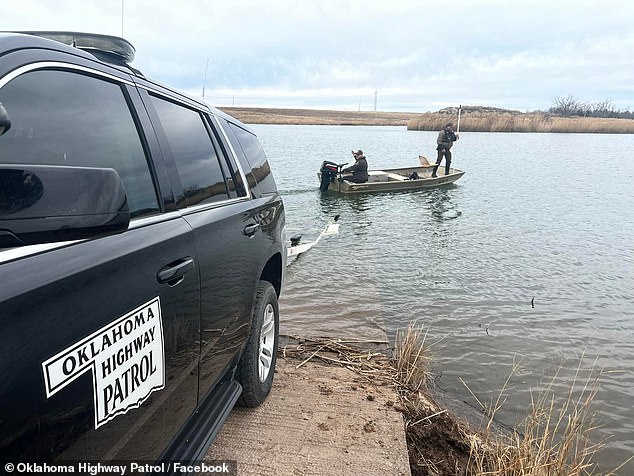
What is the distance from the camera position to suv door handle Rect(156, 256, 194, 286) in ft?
5.87

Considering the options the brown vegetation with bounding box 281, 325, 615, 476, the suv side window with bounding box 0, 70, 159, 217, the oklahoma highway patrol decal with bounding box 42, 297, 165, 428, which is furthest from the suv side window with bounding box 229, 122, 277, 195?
the oklahoma highway patrol decal with bounding box 42, 297, 165, 428

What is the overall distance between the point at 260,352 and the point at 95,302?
2050 mm

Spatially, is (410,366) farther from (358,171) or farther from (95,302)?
(358,171)

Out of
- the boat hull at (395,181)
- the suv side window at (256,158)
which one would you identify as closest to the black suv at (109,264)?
the suv side window at (256,158)

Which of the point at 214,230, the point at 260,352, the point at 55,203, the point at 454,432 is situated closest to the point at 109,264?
the point at 55,203

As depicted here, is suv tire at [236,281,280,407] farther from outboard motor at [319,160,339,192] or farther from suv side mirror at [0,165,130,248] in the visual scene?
outboard motor at [319,160,339,192]

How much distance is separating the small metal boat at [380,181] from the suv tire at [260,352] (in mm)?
14940

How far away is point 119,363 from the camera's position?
152cm

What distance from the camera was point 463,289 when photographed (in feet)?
27.0

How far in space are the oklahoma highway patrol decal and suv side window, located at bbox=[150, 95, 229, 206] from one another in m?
0.79

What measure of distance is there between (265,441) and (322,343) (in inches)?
75.2

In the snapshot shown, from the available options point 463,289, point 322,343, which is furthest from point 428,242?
point 322,343

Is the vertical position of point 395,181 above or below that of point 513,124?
below

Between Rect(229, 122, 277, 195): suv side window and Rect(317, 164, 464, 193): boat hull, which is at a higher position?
Rect(229, 122, 277, 195): suv side window
